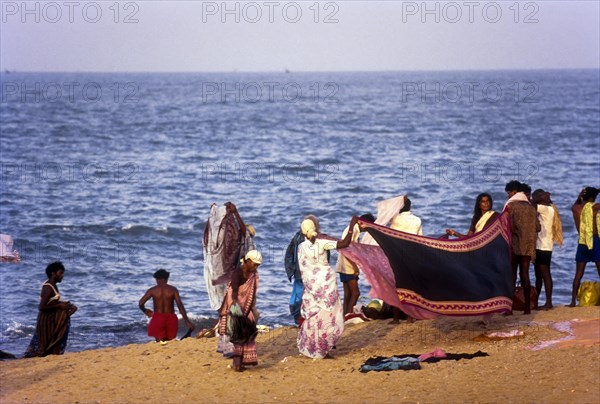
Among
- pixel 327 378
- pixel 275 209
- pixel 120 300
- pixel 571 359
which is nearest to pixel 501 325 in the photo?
pixel 571 359

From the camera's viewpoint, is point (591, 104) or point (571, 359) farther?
point (591, 104)

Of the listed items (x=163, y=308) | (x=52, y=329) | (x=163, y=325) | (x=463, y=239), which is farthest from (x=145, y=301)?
(x=463, y=239)

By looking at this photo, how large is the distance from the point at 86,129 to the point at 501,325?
60049 millimetres

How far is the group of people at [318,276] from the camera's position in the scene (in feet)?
38.3

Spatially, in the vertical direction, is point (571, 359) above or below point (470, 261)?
below

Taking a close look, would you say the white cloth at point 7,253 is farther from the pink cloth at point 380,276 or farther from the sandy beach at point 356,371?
the pink cloth at point 380,276

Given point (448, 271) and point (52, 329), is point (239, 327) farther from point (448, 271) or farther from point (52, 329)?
point (52, 329)

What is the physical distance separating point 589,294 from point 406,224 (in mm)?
2932

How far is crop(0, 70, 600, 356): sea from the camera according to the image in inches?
843

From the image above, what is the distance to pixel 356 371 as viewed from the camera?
37.6 feet

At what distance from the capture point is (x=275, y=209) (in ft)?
114

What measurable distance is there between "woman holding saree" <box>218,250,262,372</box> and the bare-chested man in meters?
1.77

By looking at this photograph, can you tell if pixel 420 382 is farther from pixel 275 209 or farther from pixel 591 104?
pixel 591 104

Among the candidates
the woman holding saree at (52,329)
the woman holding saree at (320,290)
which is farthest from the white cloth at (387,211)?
the woman holding saree at (52,329)
